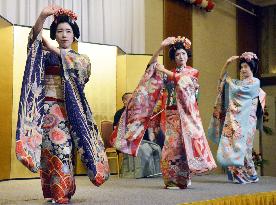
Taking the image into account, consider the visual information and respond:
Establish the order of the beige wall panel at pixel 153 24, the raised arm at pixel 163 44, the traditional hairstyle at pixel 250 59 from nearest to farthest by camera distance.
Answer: the raised arm at pixel 163 44 → the traditional hairstyle at pixel 250 59 → the beige wall panel at pixel 153 24

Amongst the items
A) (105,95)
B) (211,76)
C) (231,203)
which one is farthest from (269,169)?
(231,203)

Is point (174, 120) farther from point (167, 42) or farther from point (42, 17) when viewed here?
point (42, 17)

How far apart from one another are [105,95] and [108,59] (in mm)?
554

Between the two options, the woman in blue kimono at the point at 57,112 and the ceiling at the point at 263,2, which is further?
the ceiling at the point at 263,2

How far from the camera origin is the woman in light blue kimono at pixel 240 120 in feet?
18.0

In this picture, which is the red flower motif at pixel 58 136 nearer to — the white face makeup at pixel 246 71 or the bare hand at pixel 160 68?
the bare hand at pixel 160 68

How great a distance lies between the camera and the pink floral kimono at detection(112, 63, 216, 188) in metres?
4.57

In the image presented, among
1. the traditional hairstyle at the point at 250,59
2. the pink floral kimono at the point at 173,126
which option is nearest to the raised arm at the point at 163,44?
the pink floral kimono at the point at 173,126

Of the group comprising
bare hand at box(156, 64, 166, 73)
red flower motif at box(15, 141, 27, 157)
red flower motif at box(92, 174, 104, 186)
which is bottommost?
red flower motif at box(92, 174, 104, 186)

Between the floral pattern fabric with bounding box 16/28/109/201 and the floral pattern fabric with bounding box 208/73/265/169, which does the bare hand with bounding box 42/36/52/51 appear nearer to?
the floral pattern fabric with bounding box 16/28/109/201

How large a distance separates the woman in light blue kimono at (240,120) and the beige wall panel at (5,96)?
2536mm

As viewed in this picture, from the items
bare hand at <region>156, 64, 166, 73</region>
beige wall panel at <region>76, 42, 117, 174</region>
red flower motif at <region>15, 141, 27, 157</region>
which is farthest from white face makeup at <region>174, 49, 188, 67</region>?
beige wall panel at <region>76, 42, 117, 174</region>

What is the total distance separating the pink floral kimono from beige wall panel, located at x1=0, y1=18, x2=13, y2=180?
5.65ft

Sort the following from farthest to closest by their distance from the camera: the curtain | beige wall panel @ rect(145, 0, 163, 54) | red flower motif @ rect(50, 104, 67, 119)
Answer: beige wall panel @ rect(145, 0, 163, 54) < the curtain < red flower motif @ rect(50, 104, 67, 119)
